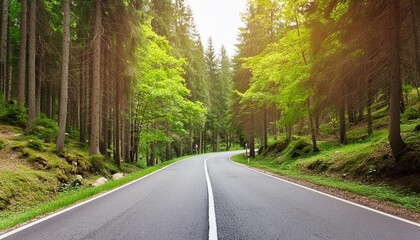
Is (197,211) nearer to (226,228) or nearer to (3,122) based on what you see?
(226,228)

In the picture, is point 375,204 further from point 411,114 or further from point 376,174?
point 411,114

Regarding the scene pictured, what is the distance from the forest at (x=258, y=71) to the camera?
1009 centimetres

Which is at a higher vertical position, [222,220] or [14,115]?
[14,115]

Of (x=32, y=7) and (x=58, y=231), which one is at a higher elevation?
(x=32, y=7)

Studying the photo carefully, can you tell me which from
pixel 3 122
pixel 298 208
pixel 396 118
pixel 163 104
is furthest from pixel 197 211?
pixel 163 104

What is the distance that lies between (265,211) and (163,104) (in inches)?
756

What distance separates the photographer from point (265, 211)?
6051 millimetres

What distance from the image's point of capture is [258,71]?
1880cm

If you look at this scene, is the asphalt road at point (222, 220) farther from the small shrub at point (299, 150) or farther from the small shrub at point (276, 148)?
the small shrub at point (276, 148)

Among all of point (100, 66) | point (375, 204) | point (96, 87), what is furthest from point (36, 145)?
point (375, 204)

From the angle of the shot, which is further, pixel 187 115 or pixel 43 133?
pixel 187 115

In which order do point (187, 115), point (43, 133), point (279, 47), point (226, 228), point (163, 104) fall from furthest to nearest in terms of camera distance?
point (187, 115) < point (163, 104) < point (279, 47) < point (43, 133) < point (226, 228)

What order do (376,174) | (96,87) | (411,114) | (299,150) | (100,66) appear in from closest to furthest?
(376,174) < (96,87) < (411,114) < (100,66) < (299,150)

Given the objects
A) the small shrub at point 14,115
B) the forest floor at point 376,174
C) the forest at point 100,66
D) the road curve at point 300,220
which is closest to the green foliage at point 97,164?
the forest at point 100,66
